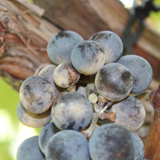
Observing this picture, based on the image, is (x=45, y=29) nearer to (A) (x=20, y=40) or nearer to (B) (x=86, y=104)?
(A) (x=20, y=40)

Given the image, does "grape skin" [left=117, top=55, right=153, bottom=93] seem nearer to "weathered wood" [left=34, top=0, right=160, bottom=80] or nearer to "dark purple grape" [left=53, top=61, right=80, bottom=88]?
"dark purple grape" [left=53, top=61, right=80, bottom=88]

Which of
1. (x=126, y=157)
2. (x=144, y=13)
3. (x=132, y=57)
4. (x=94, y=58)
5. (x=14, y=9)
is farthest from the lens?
(x=144, y=13)

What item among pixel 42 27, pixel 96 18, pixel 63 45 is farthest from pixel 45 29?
pixel 63 45

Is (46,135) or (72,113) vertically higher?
(72,113)

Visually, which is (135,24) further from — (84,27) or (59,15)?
(59,15)

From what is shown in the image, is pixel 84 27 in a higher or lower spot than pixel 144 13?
lower

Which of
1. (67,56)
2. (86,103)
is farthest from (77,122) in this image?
(67,56)
